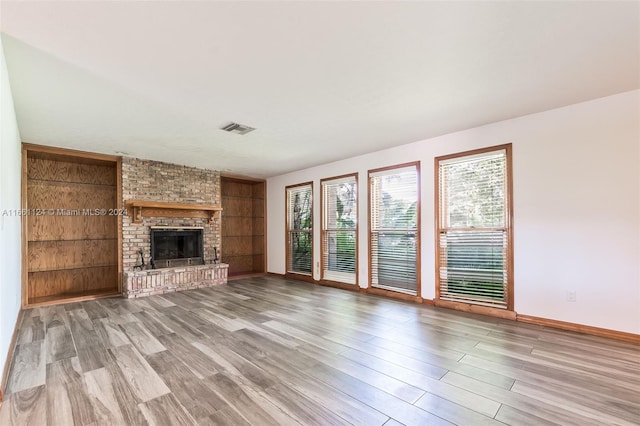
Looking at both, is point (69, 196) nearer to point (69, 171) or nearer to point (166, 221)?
point (69, 171)

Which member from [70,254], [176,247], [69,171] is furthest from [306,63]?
[70,254]

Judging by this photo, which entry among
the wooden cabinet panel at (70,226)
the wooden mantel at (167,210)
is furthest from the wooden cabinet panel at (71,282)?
the wooden mantel at (167,210)

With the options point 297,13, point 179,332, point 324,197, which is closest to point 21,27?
point 297,13

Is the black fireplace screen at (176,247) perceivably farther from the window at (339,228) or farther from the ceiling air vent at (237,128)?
the ceiling air vent at (237,128)

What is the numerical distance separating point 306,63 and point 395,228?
3290 mm

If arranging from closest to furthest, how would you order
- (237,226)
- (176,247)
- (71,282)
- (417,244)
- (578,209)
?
(578,209) → (417,244) → (71,282) → (176,247) → (237,226)

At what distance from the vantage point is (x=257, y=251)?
26.5ft

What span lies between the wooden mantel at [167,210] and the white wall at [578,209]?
17.0 feet

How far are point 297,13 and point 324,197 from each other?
179 inches

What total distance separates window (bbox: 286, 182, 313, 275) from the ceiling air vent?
2.66 meters

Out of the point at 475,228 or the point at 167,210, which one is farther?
the point at 167,210

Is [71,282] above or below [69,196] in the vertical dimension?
below

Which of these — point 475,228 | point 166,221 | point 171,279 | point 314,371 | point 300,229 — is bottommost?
point 314,371

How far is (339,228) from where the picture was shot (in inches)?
234
